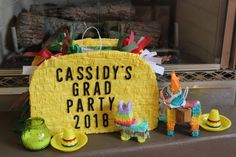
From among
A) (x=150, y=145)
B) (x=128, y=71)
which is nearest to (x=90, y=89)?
(x=128, y=71)

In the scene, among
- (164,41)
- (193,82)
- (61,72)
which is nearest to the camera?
(61,72)

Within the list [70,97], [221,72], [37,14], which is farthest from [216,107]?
[37,14]

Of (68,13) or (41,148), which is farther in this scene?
(68,13)

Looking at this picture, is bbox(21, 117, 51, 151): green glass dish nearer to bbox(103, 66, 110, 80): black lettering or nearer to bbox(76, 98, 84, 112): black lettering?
bbox(76, 98, 84, 112): black lettering

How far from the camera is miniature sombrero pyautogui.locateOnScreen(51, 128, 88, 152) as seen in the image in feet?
3.15

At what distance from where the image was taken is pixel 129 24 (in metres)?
1.29

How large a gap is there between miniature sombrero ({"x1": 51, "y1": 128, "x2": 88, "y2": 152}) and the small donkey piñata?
114 millimetres

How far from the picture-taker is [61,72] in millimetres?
957

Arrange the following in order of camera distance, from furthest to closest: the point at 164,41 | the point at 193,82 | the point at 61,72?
the point at 164,41 → the point at 193,82 → the point at 61,72

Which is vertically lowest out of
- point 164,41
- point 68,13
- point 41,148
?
point 41,148

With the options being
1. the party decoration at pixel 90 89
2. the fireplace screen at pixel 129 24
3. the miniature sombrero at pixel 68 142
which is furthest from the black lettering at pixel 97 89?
the fireplace screen at pixel 129 24

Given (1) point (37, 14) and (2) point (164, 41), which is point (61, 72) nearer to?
(1) point (37, 14)

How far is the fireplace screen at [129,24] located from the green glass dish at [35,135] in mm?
284

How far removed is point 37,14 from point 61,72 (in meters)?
0.38
